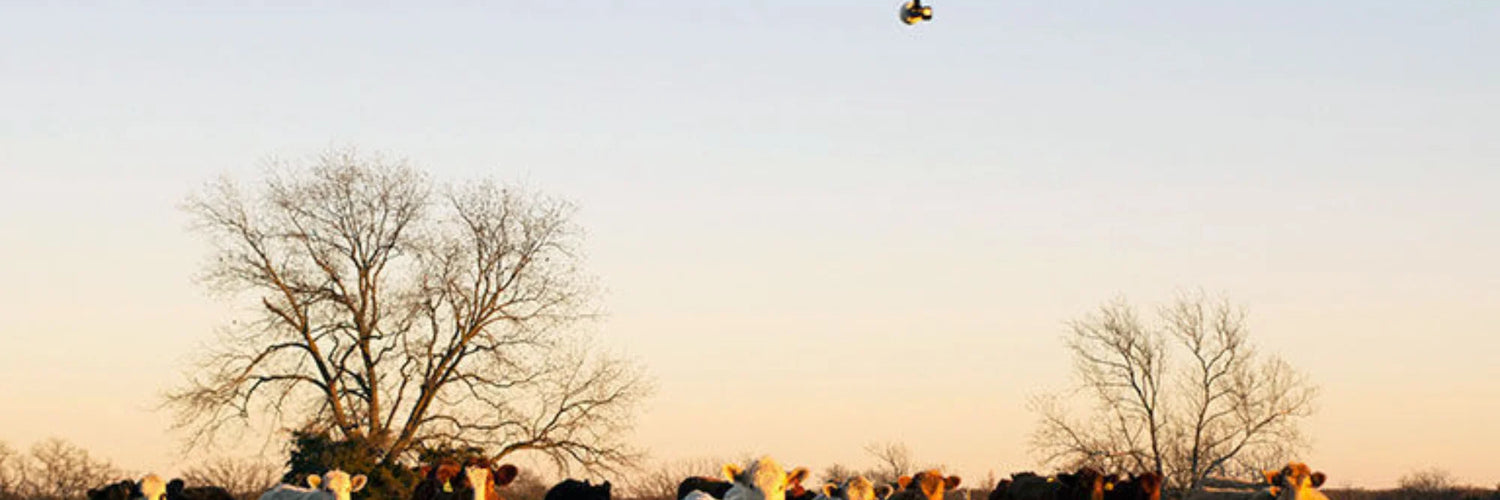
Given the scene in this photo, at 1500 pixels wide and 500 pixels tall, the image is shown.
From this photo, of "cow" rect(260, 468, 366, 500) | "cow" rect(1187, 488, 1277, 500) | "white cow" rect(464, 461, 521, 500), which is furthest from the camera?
"cow" rect(1187, 488, 1277, 500)

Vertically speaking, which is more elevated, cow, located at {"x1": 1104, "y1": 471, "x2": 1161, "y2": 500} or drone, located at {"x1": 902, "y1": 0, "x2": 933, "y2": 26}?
drone, located at {"x1": 902, "y1": 0, "x2": 933, "y2": 26}

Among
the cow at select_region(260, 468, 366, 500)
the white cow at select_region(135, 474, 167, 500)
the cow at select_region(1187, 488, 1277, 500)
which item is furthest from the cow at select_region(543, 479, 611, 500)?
the cow at select_region(1187, 488, 1277, 500)

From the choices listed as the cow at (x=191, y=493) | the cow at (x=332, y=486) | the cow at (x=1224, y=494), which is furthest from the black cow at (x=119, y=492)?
the cow at (x=1224, y=494)

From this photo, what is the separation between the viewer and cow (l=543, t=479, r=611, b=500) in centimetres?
2980

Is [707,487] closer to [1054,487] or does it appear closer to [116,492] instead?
[1054,487]

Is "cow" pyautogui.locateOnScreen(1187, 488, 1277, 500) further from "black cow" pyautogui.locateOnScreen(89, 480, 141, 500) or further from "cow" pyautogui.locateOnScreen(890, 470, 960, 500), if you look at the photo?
"black cow" pyautogui.locateOnScreen(89, 480, 141, 500)

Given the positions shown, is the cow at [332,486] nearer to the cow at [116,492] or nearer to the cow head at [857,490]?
the cow at [116,492]

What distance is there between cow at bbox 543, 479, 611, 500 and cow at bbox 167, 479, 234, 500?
5.77 metres

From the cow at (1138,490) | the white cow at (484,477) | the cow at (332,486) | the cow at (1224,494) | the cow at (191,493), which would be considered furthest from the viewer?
the cow at (1224,494)

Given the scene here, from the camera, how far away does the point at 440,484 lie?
86.3 feet

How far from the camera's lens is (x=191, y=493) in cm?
3272

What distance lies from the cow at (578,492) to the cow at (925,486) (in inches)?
216

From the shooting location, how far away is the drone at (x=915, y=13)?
38.1 metres

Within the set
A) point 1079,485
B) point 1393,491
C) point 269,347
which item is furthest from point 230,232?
point 1393,491
